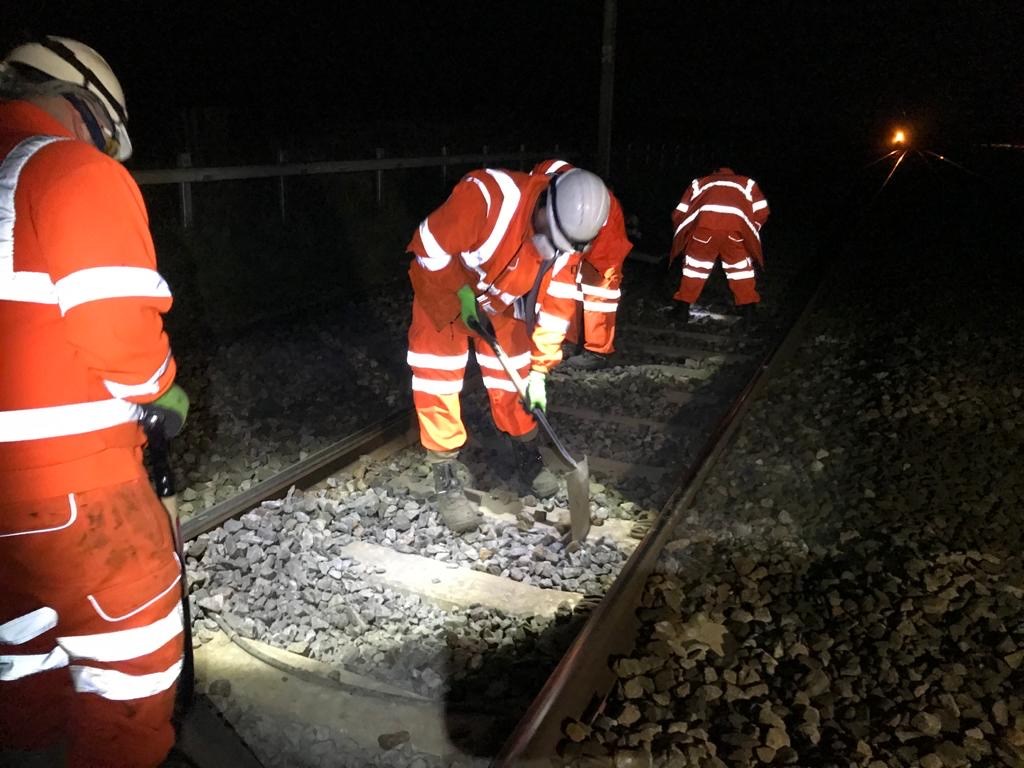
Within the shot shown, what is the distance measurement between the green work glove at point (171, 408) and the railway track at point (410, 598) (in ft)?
3.60

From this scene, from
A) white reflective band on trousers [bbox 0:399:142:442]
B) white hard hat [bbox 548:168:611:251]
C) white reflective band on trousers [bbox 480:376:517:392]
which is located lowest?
white reflective band on trousers [bbox 480:376:517:392]

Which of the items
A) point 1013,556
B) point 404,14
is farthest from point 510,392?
point 404,14

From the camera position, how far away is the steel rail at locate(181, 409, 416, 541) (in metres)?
3.91

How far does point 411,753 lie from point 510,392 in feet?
7.06

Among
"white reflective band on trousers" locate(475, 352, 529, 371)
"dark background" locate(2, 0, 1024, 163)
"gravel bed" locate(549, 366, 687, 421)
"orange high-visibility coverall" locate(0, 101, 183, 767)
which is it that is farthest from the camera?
"dark background" locate(2, 0, 1024, 163)

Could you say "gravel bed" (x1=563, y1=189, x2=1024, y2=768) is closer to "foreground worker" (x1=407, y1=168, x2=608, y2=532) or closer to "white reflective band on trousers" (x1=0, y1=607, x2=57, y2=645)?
"foreground worker" (x1=407, y1=168, x2=608, y2=532)

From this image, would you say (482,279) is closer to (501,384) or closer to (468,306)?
(468,306)

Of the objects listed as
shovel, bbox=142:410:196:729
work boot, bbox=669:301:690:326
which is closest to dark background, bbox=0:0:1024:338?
work boot, bbox=669:301:690:326

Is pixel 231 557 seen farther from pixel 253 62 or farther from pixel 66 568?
pixel 253 62

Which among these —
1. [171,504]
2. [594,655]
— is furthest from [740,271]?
[171,504]

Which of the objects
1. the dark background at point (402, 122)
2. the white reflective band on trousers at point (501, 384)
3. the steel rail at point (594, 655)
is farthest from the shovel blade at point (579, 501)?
the dark background at point (402, 122)

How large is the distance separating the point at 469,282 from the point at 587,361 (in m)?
3.04

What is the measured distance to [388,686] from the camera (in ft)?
10.2

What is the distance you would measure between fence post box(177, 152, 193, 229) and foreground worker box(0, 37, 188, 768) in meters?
5.82
